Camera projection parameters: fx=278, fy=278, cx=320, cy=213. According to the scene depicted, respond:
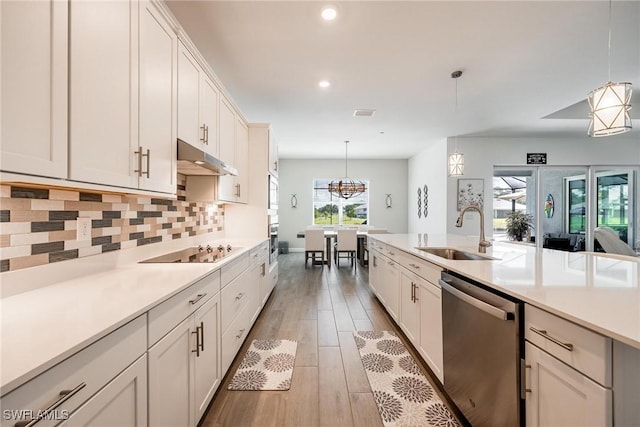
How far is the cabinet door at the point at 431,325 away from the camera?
1820 millimetres

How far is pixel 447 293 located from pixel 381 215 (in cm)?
704

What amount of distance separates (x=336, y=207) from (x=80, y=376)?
Result: 798cm

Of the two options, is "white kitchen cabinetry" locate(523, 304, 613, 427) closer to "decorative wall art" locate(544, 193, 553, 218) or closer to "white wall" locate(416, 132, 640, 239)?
"white wall" locate(416, 132, 640, 239)

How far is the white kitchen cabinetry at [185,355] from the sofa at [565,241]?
709 cm

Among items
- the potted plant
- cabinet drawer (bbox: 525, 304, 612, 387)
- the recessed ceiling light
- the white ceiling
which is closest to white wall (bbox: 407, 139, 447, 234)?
the potted plant

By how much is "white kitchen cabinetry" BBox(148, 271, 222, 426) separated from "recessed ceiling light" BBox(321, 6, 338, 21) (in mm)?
2094

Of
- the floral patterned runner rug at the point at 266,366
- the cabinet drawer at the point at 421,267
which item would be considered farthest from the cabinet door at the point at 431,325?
the floral patterned runner rug at the point at 266,366

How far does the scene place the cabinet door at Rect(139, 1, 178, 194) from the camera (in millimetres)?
1481

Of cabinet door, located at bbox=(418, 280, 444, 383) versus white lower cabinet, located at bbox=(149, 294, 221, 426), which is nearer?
white lower cabinet, located at bbox=(149, 294, 221, 426)

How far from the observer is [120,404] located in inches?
34.2

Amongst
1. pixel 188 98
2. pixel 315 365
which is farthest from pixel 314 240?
pixel 188 98

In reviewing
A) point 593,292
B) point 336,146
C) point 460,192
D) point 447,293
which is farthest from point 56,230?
point 460,192

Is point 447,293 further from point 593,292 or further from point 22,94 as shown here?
point 22,94

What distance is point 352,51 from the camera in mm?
2709
